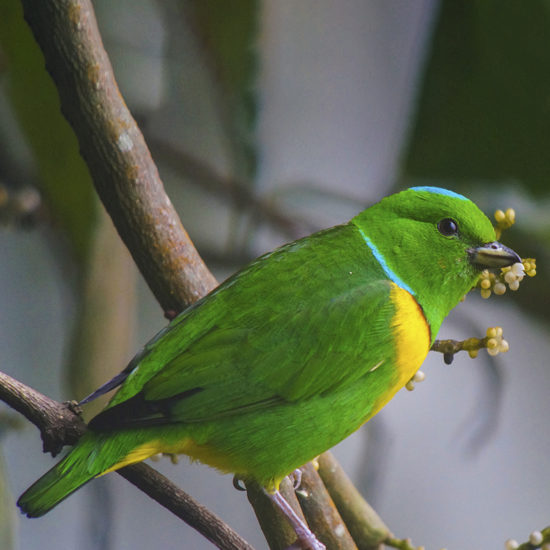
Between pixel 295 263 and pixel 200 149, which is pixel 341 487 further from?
pixel 200 149

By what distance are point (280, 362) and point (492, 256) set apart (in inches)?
11.6

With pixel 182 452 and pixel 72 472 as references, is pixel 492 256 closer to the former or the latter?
pixel 182 452

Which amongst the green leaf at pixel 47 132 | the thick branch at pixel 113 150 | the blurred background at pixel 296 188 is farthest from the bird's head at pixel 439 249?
the green leaf at pixel 47 132

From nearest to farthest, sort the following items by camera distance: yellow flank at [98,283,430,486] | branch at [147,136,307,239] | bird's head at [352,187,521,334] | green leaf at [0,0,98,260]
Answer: yellow flank at [98,283,430,486]
bird's head at [352,187,521,334]
green leaf at [0,0,98,260]
branch at [147,136,307,239]

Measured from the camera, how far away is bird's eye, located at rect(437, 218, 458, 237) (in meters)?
0.88

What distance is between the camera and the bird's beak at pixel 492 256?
2.76 ft

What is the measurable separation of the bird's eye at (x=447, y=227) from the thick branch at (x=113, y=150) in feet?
1.03

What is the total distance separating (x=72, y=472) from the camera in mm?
672

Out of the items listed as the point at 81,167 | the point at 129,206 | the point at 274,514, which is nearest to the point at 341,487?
the point at 274,514

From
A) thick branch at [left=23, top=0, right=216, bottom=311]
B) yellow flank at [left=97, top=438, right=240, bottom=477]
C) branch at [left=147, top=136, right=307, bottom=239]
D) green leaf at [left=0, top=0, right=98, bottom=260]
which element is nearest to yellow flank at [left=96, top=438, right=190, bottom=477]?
yellow flank at [left=97, top=438, right=240, bottom=477]

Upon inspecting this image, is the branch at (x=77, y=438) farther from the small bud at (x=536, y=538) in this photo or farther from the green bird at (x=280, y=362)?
the small bud at (x=536, y=538)

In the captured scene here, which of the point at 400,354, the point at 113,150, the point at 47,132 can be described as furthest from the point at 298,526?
the point at 47,132

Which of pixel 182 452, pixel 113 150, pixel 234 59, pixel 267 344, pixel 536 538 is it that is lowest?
pixel 536 538

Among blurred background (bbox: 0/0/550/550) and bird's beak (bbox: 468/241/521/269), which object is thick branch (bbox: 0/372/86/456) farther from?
blurred background (bbox: 0/0/550/550)
